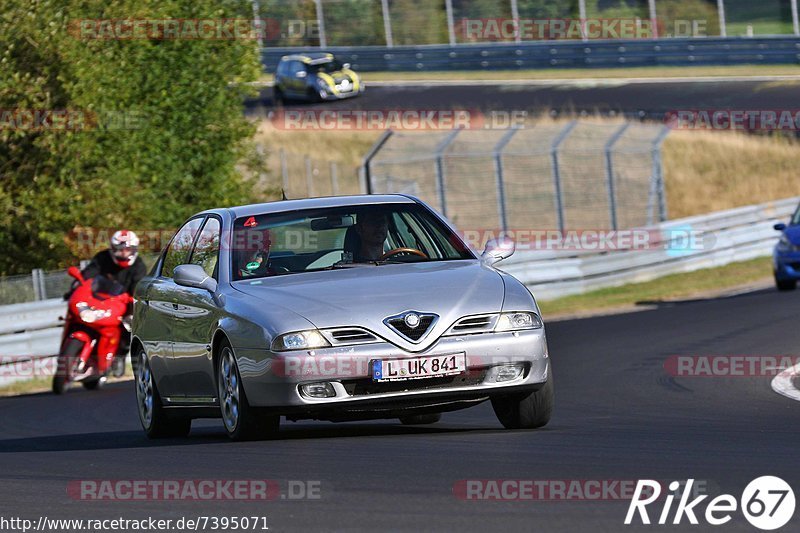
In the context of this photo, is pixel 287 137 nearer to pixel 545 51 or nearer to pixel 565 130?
pixel 545 51

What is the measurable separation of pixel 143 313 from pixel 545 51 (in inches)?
1511

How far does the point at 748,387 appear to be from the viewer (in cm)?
1268

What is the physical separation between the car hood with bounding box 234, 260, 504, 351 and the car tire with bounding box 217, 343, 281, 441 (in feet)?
1.43

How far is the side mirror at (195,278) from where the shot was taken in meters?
9.92

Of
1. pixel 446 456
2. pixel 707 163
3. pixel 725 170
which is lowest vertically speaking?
pixel 725 170

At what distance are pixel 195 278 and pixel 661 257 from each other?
19.7 m

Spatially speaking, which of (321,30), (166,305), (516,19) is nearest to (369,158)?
(166,305)

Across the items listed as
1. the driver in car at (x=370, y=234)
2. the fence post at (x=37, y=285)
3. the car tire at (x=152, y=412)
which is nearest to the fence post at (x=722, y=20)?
the fence post at (x=37, y=285)

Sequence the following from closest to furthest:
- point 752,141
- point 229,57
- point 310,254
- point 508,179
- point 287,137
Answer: point 310,254 → point 229,57 → point 508,179 → point 752,141 → point 287,137

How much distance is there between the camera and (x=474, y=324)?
9086 millimetres

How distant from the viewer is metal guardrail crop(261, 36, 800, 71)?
148 ft

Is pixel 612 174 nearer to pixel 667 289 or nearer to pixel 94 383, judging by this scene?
pixel 667 289

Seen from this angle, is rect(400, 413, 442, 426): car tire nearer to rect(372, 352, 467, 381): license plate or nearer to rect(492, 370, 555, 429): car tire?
rect(492, 370, 555, 429): car tire

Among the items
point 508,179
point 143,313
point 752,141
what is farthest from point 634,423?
point 752,141
